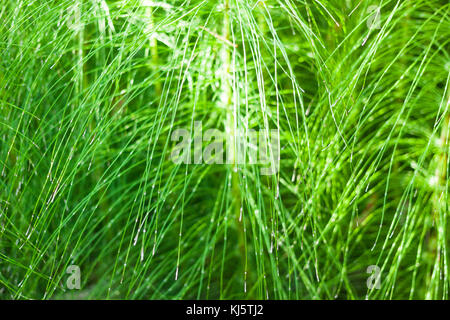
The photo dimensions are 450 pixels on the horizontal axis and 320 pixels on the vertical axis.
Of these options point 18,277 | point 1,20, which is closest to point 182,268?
point 18,277

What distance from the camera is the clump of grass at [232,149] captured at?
999 mm

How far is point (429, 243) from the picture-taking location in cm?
125

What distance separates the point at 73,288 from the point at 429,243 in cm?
90

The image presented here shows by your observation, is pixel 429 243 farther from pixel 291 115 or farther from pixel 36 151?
pixel 36 151

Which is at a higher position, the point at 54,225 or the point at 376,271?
the point at 54,225

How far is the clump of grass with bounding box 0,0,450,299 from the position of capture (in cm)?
100

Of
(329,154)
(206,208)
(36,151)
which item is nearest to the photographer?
(329,154)

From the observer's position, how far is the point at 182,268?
4.41ft

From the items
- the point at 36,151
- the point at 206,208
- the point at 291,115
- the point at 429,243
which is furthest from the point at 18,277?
the point at 429,243

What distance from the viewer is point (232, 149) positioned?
3.61 ft

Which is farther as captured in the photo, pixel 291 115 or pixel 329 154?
pixel 291 115

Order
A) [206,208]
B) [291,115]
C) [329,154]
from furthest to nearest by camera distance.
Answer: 1. [206,208]
2. [291,115]
3. [329,154]
